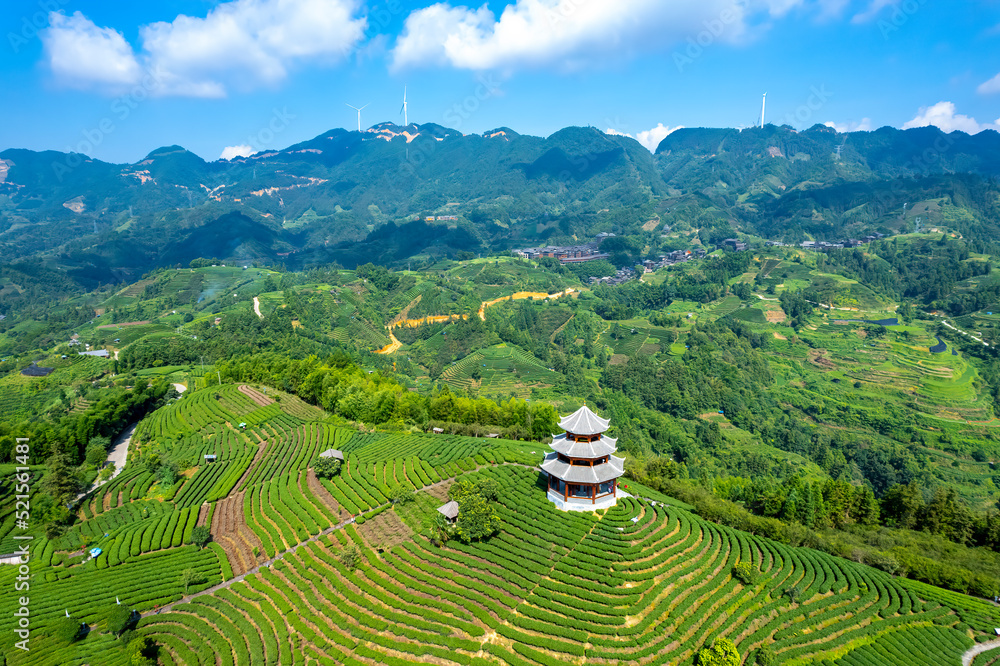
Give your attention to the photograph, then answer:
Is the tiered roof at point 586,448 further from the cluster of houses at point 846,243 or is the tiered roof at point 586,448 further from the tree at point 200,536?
the cluster of houses at point 846,243

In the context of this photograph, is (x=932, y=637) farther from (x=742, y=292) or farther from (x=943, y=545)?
(x=742, y=292)

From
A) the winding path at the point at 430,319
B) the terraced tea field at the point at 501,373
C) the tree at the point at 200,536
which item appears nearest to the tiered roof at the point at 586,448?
the tree at the point at 200,536

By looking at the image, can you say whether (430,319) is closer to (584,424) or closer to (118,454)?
(118,454)

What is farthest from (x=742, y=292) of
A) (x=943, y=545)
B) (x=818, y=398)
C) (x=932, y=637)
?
(x=932, y=637)

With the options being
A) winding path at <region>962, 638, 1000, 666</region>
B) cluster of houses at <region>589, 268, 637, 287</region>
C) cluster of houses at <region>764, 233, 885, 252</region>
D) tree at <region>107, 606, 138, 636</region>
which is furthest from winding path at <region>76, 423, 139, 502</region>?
cluster of houses at <region>764, 233, 885, 252</region>

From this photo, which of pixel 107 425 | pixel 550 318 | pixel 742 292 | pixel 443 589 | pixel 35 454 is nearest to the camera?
pixel 443 589
